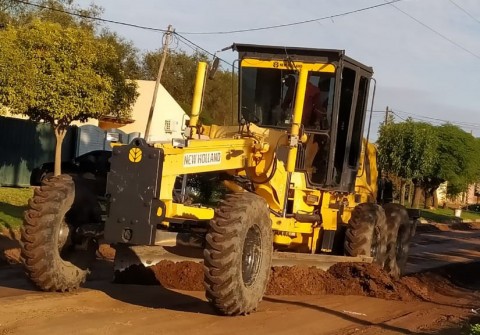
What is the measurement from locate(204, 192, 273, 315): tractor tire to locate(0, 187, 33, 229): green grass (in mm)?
7993

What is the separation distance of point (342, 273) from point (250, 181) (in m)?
1.92

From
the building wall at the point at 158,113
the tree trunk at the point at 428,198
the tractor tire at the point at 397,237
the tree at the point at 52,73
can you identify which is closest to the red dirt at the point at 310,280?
the tractor tire at the point at 397,237

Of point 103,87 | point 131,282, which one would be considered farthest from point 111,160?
point 103,87

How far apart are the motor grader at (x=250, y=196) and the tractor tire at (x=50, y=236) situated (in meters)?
0.01

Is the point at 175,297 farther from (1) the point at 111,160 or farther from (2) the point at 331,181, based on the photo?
(2) the point at 331,181

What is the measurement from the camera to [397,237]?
14.1 metres

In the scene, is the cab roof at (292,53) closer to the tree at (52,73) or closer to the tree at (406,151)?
the tree at (52,73)

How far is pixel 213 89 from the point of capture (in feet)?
177

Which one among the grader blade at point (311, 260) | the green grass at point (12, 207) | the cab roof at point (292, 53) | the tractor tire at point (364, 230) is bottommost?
the green grass at point (12, 207)

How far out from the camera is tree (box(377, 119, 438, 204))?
141ft

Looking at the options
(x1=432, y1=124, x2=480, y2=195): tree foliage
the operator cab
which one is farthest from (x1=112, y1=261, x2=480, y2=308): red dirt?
(x1=432, y1=124, x2=480, y2=195): tree foliage

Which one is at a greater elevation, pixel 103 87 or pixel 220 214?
pixel 103 87

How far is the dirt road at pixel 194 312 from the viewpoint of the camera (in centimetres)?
770

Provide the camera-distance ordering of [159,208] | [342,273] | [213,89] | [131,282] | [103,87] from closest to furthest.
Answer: [159,208]
[131,282]
[342,273]
[103,87]
[213,89]
